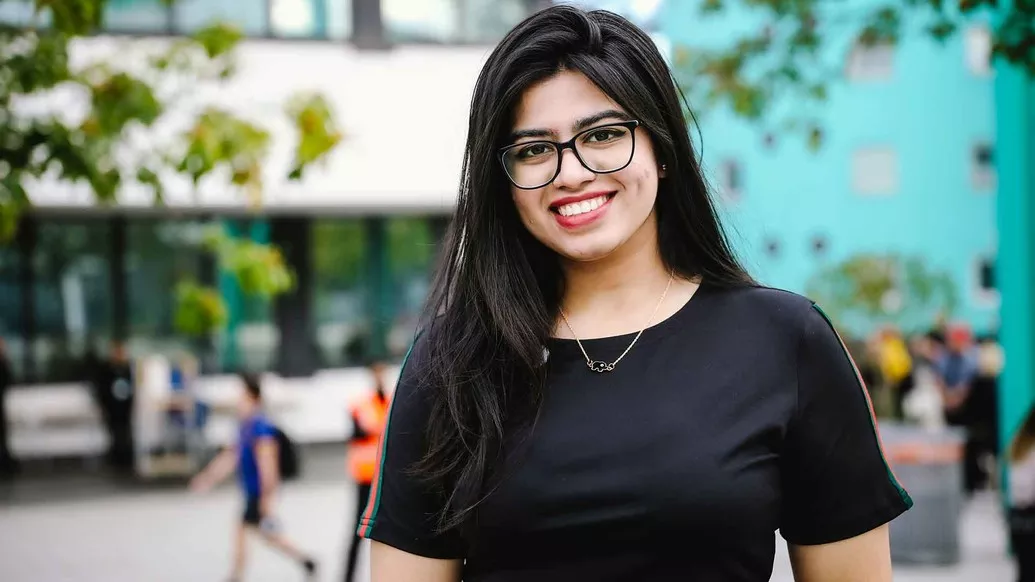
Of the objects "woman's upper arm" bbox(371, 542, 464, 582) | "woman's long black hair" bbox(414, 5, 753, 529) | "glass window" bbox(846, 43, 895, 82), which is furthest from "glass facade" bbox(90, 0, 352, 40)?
"glass window" bbox(846, 43, 895, 82)

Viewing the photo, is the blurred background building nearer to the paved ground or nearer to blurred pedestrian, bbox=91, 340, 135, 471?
blurred pedestrian, bbox=91, 340, 135, 471

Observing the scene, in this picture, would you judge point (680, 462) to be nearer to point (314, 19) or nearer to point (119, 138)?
point (119, 138)

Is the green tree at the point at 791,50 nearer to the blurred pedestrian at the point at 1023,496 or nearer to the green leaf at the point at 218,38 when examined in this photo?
the blurred pedestrian at the point at 1023,496

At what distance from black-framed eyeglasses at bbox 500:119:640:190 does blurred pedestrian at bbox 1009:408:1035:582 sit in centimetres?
435

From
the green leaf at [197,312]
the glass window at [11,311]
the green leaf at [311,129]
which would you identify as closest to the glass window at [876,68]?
the glass window at [11,311]

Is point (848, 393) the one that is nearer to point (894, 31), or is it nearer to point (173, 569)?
point (894, 31)

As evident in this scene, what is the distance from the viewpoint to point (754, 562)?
5.79ft

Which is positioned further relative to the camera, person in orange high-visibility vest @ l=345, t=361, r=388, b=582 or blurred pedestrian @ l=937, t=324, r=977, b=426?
blurred pedestrian @ l=937, t=324, r=977, b=426

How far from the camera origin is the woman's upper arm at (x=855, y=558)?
6.01 ft

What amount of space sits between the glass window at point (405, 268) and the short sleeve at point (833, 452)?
16785 millimetres

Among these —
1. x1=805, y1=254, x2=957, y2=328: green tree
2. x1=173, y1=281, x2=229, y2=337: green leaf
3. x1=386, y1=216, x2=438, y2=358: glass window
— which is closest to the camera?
x1=173, y1=281, x2=229, y2=337: green leaf

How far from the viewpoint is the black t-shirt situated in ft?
5.68

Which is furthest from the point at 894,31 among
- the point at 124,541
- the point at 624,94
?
the point at 124,541

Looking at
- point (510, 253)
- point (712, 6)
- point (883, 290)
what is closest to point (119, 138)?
point (712, 6)
